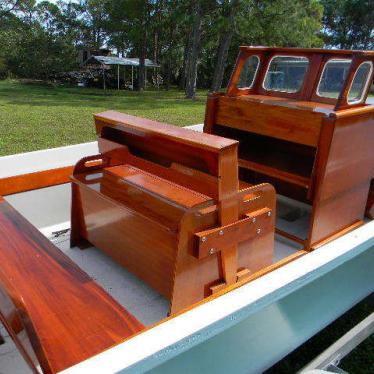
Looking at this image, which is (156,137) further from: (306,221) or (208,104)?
(306,221)

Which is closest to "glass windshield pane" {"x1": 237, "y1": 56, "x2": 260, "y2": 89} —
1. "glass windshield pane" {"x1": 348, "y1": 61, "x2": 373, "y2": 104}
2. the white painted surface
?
"glass windshield pane" {"x1": 348, "y1": 61, "x2": 373, "y2": 104}

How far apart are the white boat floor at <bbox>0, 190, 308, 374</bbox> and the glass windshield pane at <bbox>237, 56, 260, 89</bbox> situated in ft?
3.96

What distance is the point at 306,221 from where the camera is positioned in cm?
321

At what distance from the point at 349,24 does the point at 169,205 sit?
33.8 metres

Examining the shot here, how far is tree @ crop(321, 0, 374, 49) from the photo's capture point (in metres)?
29.7

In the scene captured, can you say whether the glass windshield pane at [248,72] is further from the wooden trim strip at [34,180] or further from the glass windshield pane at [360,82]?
the wooden trim strip at [34,180]

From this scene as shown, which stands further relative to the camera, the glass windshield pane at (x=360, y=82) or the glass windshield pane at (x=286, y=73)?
the glass windshield pane at (x=286, y=73)

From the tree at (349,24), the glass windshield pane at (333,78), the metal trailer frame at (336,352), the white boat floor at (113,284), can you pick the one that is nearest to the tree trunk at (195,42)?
the glass windshield pane at (333,78)

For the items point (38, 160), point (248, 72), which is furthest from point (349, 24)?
point (38, 160)

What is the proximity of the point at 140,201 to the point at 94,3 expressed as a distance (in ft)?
104

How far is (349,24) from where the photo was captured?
1222 inches

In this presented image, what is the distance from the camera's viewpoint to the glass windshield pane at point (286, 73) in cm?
310

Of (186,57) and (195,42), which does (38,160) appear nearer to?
(195,42)

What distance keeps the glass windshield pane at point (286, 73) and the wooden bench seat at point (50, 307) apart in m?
2.10
